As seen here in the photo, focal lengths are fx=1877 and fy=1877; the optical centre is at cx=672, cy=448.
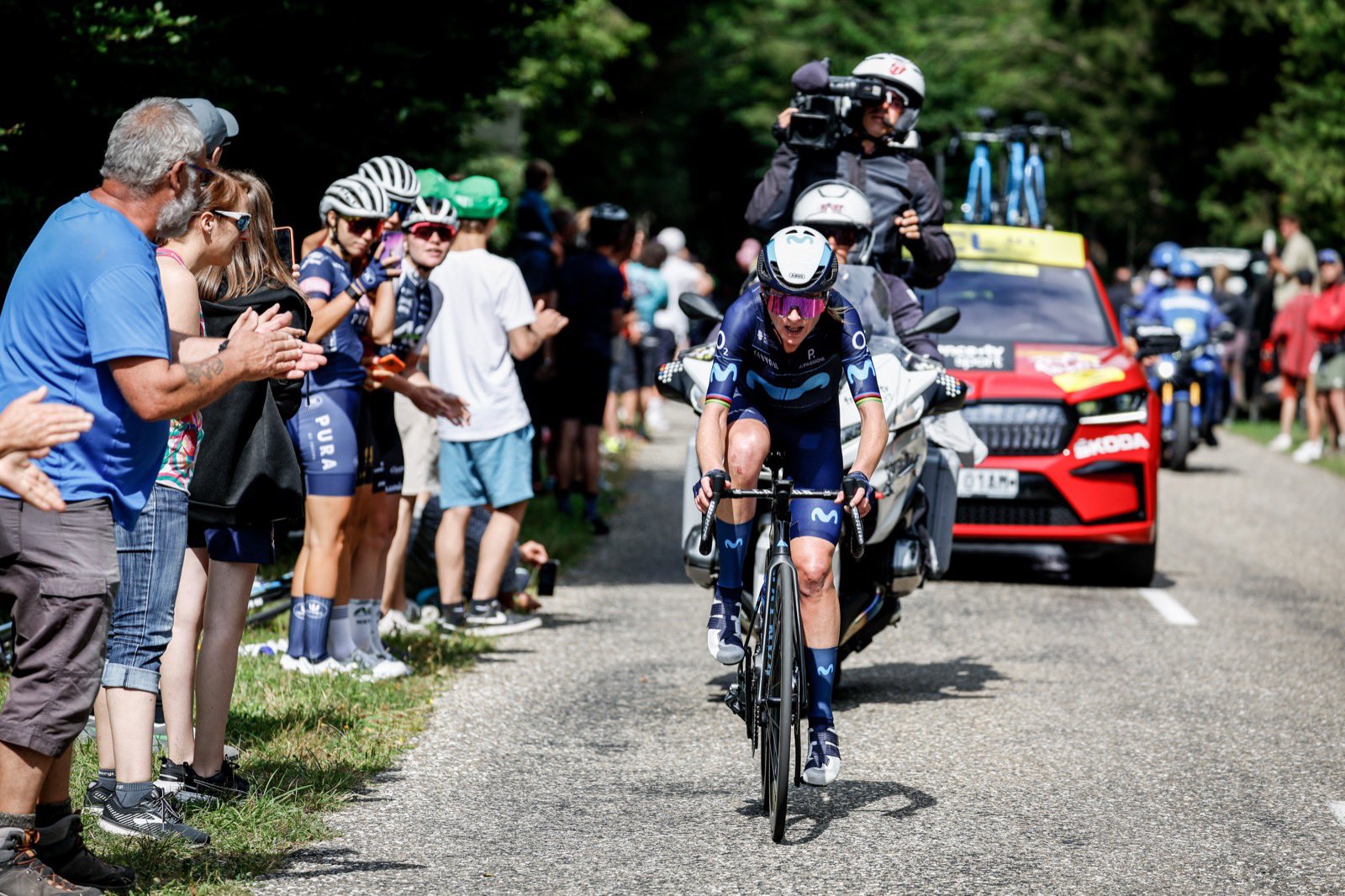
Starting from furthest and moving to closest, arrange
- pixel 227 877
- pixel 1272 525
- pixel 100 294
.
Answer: pixel 1272 525, pixel 227 877, pixel 100 294

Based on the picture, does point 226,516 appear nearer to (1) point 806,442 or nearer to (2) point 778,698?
(2) point 778,698

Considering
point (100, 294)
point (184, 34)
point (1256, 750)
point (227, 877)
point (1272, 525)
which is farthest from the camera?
point (1272, 525)

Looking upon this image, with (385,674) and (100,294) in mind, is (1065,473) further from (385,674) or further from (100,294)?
(100,294)

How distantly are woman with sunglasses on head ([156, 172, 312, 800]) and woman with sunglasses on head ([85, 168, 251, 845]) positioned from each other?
415 millimetres

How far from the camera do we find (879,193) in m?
8.87

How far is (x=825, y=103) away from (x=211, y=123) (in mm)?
3759

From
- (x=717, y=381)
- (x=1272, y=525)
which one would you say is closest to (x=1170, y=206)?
(x=1272, y=525)

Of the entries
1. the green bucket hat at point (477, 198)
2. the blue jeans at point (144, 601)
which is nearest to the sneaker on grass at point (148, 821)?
the blue jeans at point (144, 601)

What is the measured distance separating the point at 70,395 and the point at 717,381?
2307 millimetres

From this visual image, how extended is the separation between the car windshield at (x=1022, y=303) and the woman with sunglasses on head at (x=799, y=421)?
5.60 meters

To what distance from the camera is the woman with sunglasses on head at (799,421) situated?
19.8 feet

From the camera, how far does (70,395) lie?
4.54 metres

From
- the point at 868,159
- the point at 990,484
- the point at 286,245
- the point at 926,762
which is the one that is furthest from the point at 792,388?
the point at 990,484

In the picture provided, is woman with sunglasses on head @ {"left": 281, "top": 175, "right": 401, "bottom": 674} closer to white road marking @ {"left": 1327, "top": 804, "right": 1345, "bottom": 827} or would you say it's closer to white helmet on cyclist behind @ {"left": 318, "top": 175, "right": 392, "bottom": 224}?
white helmet on cyclist behind @ {"left": 318, "top": 175, "right": 392, "bottom": 224}
